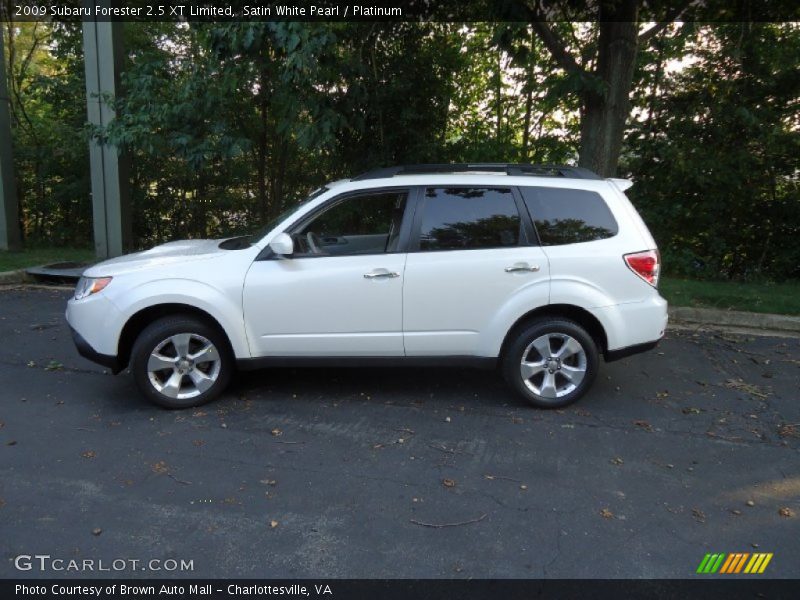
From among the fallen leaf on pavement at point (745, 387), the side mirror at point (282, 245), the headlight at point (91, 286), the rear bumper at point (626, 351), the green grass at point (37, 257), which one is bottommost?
the fallen leaf on pavement at point (745, 387)

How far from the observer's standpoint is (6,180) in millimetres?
11875

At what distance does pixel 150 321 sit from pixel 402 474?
2.37 meters

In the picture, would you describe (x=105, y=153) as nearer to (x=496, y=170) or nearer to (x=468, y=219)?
(x=496, y=170)

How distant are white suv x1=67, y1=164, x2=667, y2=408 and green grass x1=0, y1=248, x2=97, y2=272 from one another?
645cm

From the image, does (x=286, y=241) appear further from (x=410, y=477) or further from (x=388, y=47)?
(x=388, y=47)

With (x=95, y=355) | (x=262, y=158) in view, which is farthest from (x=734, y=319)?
(x=262, y=158)

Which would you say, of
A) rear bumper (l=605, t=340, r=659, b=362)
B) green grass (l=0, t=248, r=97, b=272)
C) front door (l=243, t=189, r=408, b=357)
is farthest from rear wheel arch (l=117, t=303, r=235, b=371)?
green grass (l=0, t=248, r=97, b=272)

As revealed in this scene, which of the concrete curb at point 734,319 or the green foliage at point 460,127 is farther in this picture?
the green foliage at point 460,127

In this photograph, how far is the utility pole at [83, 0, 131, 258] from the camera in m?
10.4

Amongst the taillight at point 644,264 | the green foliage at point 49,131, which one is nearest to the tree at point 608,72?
the taillight at point 644,264

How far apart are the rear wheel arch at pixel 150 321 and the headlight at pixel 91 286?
34 cm

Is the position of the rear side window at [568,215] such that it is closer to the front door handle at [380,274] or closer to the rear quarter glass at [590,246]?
the rear quarter glass at [590,246]

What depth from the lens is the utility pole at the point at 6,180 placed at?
11672mm
